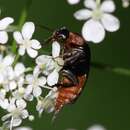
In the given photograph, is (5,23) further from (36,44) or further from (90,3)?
(90,3)

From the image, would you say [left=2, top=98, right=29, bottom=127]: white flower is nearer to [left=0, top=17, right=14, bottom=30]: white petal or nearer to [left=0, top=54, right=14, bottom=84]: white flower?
[left=0, top=54, right=14, bottom=84]: white flower

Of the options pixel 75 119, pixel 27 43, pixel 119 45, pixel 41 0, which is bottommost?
pixel 75 119

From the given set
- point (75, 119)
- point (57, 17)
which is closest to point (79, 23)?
point (57, 17)

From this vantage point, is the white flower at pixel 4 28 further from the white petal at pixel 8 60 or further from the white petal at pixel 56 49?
the white petal at pixel 56 49

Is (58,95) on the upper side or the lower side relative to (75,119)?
upper

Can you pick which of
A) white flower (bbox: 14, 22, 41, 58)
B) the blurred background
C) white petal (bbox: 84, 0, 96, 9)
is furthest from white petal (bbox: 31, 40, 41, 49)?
the blurred background

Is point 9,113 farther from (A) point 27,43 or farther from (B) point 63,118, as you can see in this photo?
(B) point 63,118

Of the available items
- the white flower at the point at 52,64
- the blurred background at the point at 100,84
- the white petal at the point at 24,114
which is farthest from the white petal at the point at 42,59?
the blurred background at the point at 100,84
